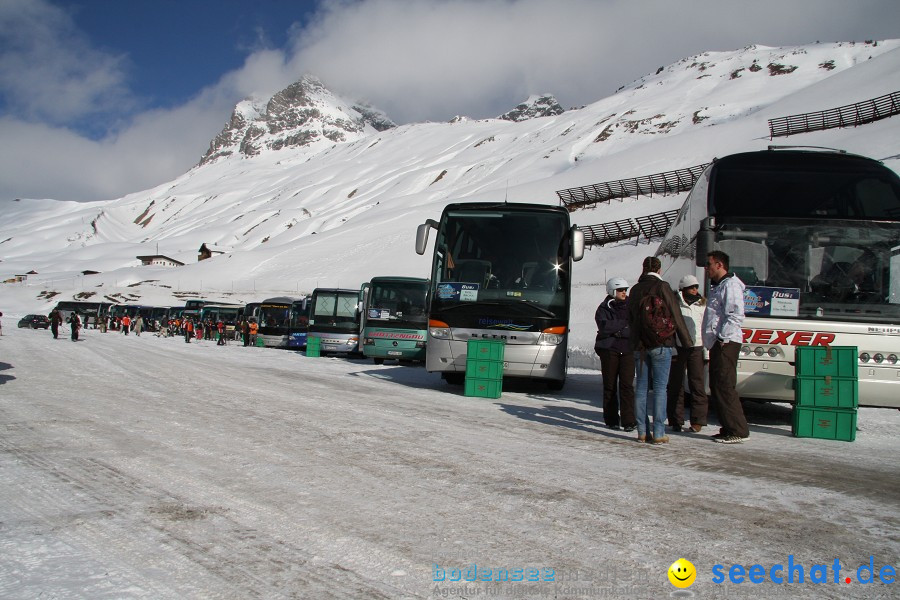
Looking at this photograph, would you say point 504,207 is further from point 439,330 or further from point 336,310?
point 336,310

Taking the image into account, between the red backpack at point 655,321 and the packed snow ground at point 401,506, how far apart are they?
43.9 inches

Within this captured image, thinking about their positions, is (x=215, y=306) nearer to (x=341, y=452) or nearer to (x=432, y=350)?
(x=432, y=350)

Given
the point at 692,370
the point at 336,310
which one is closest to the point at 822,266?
the point at 692,370

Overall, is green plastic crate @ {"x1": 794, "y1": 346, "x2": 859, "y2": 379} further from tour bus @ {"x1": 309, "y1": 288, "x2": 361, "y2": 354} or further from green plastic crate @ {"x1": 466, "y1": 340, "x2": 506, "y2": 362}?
tour bus @ {"x1": 309, "y1": 288, "x2": 361, "y2": 354}

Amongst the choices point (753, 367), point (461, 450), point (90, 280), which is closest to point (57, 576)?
point (461, 450)

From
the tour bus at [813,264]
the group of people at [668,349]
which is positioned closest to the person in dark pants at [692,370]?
the group of people at [668,349]

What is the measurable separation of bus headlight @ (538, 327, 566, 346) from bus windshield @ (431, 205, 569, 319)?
0.82ft

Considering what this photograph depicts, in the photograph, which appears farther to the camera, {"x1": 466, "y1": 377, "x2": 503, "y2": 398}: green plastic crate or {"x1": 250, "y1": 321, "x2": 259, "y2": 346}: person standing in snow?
{"x1": 250, "y1": 321, "x2": 259, "y2": 346}: person standing in snow

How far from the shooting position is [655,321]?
610 cm

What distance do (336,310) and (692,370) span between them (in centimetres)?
1748

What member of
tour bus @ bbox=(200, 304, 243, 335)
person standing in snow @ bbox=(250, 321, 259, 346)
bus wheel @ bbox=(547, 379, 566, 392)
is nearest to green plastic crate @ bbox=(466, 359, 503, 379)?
bus wheel @ bbox=(547, 379, 566, 392)

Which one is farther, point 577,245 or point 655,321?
point 577,245

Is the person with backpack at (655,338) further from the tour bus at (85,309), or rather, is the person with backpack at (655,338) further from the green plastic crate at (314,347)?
the tour bus at (85,309)

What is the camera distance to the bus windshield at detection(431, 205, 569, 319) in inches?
412
